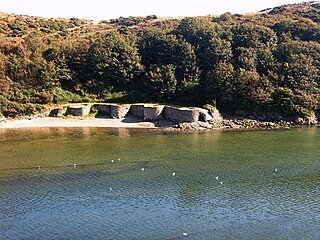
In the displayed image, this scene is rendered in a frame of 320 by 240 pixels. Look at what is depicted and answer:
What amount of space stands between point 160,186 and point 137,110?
31742 millimetres

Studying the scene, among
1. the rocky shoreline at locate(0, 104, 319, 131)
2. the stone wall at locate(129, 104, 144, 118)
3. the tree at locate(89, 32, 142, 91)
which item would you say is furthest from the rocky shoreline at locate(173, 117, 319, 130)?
the tree at locate(89, 32, 142, 91)

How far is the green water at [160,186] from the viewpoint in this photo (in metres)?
28.1

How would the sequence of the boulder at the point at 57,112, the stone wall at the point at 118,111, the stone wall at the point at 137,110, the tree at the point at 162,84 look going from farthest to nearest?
the tree at the point at 162,84
the boulder at the point at 57,112
the stone wall at the point at 137,110
the stone wall at the point at 118,111

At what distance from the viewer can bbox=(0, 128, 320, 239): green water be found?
2806 centimetres

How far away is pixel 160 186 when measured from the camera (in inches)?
1431

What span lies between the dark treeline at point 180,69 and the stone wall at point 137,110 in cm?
438

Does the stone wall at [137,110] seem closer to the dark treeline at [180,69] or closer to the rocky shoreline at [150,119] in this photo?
the rocky shoreline at [150,119]

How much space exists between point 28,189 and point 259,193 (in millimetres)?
19577

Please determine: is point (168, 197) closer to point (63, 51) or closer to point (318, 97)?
point (318, 97)

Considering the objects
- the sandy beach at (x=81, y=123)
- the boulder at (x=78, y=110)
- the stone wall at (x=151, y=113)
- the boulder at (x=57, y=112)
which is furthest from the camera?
the boulder at (x=57, y=112)

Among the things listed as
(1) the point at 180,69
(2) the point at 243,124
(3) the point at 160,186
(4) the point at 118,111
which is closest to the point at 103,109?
(4) the point at 118,111

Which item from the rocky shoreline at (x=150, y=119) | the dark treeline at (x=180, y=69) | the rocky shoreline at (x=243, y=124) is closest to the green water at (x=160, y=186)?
the rocky shoreline at (x=243, y=124)

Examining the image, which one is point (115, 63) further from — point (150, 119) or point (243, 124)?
point (243, 124)

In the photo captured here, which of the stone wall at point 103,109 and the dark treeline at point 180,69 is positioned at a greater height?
the dark treeline at point 180,69
